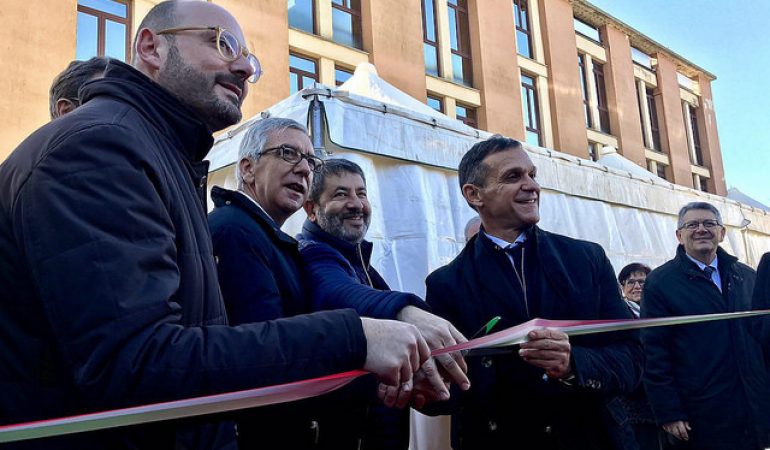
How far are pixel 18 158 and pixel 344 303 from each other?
35.6 inches

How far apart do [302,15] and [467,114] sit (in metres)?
5.26

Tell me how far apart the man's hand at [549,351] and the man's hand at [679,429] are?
2.19m

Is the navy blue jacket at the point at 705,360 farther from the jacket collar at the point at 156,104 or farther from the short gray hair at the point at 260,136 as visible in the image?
the jacket collar at the point at 156,104

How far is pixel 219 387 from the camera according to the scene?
0.97 metres

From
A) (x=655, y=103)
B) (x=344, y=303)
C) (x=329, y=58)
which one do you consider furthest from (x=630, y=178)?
(x=655, y=103)

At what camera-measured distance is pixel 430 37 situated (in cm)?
1588

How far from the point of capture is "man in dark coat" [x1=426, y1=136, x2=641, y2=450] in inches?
79.7

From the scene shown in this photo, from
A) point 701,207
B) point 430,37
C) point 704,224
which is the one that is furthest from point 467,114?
point 704,224

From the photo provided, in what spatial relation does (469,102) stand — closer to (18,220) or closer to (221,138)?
(221,138)

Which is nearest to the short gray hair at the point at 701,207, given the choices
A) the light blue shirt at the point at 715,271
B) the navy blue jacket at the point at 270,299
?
the light blue shirt at the point at 715,271

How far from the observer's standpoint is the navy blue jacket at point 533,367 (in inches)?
80.3

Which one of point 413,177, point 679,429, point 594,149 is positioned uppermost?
point 594,149

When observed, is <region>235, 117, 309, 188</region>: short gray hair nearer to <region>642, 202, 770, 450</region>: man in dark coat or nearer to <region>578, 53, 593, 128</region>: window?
<region>642, 202, 770, 450</region>: man in dark coat

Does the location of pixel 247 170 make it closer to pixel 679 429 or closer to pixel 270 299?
pixel 270 299
